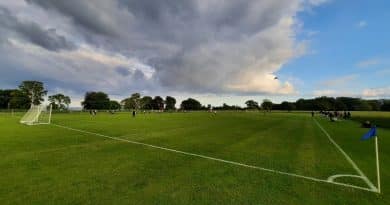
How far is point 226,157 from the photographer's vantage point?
34.6ft

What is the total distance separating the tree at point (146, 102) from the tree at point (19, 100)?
7233 centimetres

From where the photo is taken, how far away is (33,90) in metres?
123

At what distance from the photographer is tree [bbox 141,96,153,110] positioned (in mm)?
182375

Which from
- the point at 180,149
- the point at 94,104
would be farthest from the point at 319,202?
the point at 94,104

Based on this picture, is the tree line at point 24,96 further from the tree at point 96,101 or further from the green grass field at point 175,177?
the green grass field at point 175,177

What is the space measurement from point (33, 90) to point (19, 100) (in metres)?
7.76

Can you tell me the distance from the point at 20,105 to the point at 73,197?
136m

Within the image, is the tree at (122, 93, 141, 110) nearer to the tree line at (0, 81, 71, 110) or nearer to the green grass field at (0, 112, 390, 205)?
the tree line at (0, 81, 71, 110)

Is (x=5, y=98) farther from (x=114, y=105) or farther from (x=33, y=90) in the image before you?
(x=114, y=105)

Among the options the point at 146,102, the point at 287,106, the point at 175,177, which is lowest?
the point at 175,177

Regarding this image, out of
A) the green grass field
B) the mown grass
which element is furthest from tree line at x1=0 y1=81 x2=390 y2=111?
the green grass field

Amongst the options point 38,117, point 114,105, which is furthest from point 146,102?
point 38,117

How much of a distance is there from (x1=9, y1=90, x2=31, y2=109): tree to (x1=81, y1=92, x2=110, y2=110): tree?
4062 centimetres

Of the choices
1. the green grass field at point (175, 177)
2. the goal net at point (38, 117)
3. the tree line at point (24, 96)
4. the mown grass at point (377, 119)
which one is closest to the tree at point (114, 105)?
the tree line at point (24, 96)
